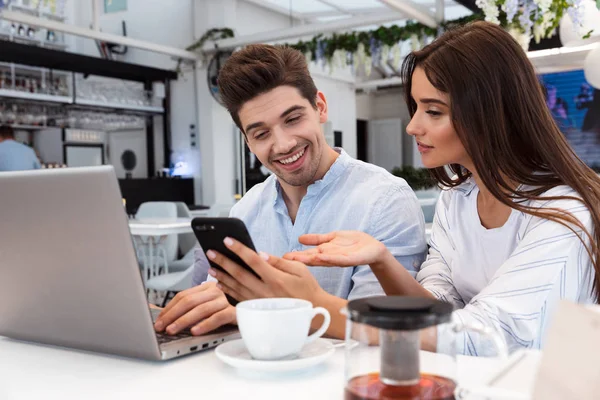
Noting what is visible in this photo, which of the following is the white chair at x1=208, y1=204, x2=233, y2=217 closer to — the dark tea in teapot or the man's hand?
the man's hand

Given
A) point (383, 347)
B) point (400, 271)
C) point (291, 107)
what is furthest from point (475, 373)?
point (291, 107)

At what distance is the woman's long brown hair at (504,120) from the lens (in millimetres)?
1309

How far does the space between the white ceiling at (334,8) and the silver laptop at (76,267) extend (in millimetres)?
9593

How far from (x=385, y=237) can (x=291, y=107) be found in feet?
1.46

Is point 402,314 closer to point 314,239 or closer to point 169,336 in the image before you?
point 314,239

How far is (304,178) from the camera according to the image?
174 cm

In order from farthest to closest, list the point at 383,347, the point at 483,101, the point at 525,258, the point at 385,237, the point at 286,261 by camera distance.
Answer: the point at 385,237 < the point at 483,101 < the point at 525,258 < the point at 286,261 < the point at 383,347

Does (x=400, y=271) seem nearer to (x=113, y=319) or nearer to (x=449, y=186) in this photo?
(x=449, y=186)

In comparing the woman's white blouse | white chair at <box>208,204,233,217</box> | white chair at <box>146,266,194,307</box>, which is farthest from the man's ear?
white chair at <box>208,204,233,217</box>

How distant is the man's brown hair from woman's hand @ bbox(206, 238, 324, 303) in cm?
78

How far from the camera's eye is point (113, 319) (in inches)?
37.8

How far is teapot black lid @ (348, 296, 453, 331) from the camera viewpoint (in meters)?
0.62

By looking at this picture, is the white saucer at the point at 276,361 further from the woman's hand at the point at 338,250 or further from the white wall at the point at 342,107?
the white wall at the point at 342,107

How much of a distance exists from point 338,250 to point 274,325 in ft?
0.84
